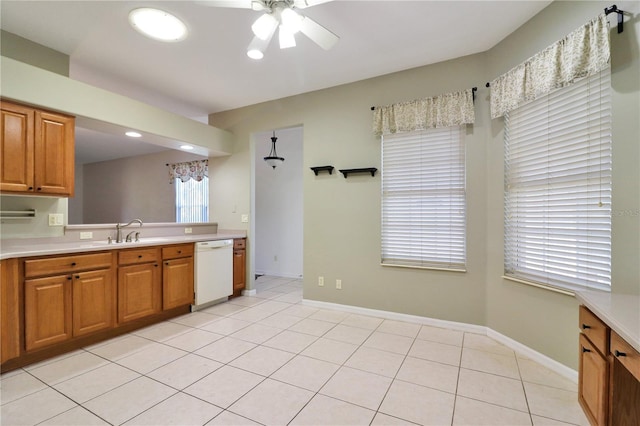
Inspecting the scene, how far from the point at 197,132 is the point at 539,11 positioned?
385 cm

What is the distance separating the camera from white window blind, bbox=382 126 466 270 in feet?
9.71

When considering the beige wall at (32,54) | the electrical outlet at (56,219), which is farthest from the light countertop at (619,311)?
the beige wall at (32,54)

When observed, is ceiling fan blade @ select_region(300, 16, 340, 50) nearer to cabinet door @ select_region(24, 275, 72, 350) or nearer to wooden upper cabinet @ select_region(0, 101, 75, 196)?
wooden upper cabinet @ select_region(0, 101, 75, 196)

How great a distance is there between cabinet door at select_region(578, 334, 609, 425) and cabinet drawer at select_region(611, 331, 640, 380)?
142 mm

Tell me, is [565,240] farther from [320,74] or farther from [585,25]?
[320,74]

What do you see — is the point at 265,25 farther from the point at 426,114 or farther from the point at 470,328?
the point at 470,328

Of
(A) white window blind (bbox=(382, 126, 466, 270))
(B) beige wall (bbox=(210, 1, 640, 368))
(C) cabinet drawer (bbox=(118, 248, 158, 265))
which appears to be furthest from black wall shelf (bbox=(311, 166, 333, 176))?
(C) cabinet drawer (bbox=(118, 248, 158, 265))

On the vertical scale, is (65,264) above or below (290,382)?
above

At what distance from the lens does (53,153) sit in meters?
2.55

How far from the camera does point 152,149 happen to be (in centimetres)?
676

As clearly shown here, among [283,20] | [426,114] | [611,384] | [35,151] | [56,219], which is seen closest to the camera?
[611,384]

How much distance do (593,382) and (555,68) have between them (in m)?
2.09

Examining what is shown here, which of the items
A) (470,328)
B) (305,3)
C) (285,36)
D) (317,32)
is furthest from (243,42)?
(470,328)

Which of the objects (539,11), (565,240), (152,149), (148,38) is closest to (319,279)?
(565,240)
